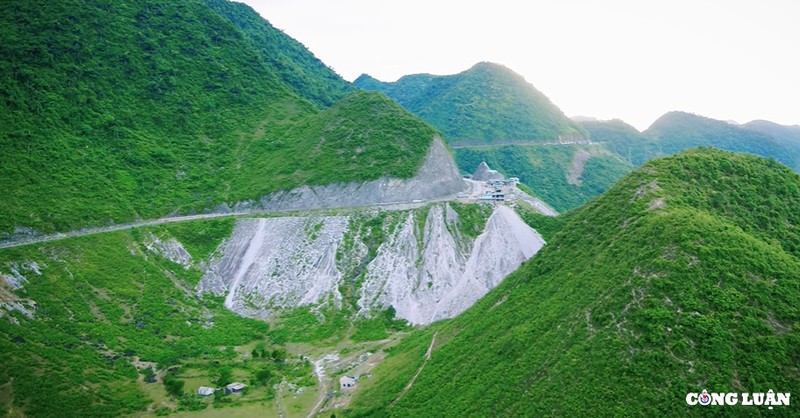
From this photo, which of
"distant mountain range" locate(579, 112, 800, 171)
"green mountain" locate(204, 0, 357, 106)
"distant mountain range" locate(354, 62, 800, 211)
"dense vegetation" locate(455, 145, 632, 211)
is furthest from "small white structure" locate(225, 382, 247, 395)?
"distant mountain range" locate(579, 112, 800, 171)

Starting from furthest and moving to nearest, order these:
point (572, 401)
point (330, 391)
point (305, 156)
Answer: point (305, 156), point (330, 391), point (572, 401)

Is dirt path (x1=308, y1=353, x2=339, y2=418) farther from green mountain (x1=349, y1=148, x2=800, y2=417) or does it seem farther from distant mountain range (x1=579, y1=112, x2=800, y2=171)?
distant mountain range (x1=579, y1=112, x2=800, y2=171)

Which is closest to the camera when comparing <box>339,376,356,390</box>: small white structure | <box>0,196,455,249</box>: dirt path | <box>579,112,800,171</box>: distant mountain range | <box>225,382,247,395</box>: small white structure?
<box>339,376,356,390</box>: small white structure

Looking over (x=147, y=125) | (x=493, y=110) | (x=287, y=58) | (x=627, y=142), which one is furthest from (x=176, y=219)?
(x=627, y=142)

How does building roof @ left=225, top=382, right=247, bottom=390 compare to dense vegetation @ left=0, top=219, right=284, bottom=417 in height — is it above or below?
below

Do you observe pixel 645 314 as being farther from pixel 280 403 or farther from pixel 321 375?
pixel 321 375

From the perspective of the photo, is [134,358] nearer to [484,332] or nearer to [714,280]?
[484,332]

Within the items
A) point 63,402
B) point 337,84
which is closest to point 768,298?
point 63,402
